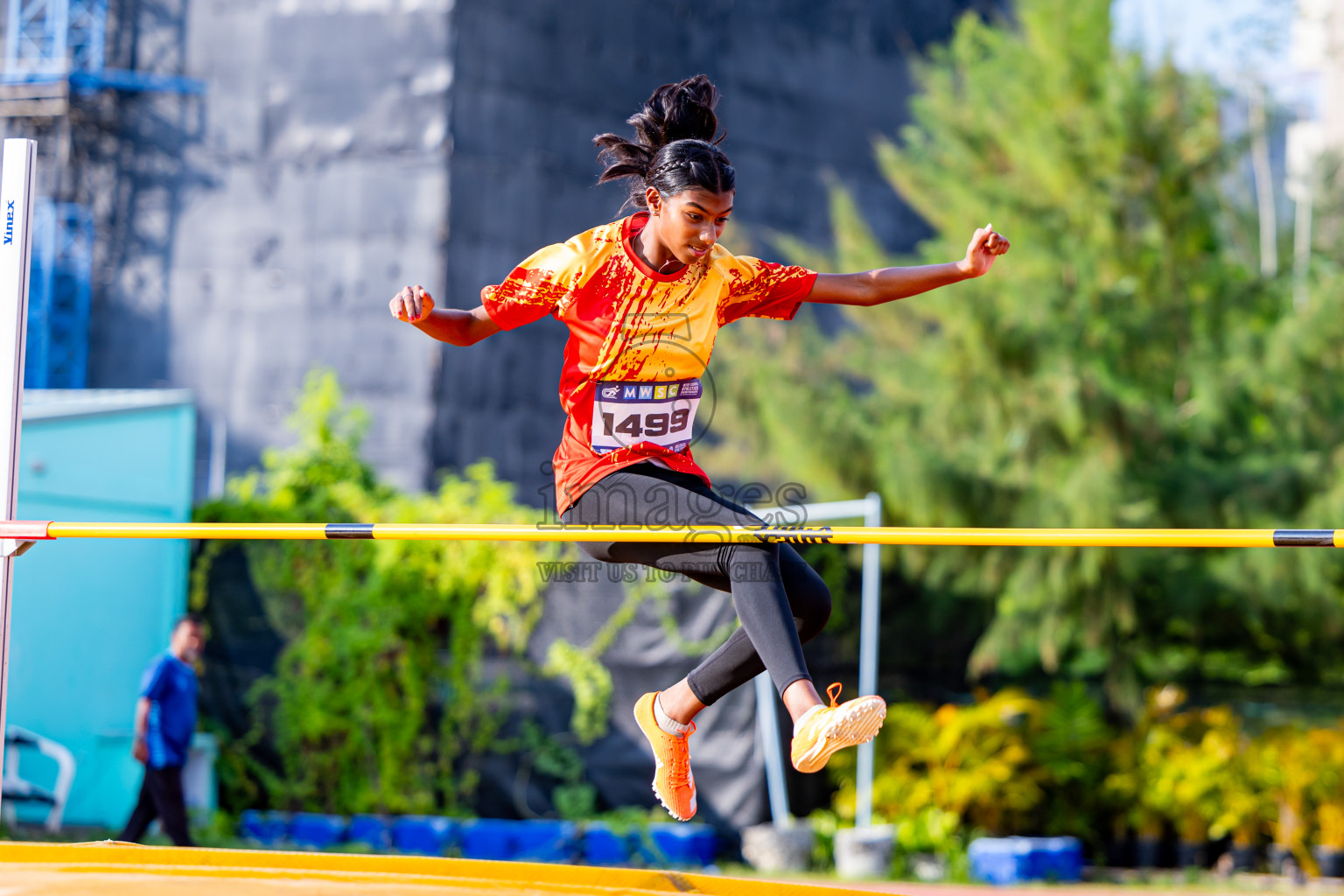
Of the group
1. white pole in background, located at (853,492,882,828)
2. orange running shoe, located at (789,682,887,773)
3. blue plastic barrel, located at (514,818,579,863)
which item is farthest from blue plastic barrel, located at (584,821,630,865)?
orange running shoe, located at (789,682,887,773)

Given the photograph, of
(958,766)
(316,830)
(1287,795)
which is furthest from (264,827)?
(1287,795)

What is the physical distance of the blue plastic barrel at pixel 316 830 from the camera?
9.84m

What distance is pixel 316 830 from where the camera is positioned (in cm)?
994

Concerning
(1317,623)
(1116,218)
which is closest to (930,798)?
(1317,623)

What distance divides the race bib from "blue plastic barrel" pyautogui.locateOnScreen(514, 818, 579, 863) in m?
6.00

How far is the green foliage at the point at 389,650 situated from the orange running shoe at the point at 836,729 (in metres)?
6.40

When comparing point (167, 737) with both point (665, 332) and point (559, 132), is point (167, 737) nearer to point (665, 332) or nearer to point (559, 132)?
point (665, 332)

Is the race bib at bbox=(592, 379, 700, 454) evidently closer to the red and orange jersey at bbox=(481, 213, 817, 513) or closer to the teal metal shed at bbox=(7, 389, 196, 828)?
the red and orange jersey at bbox=(481, 213, 817, 513)

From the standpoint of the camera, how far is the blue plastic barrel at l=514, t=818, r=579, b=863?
9.39m

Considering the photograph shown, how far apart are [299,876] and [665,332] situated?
177cm

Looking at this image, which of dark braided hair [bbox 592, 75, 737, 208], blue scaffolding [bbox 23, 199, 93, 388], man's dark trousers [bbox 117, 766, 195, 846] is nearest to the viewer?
dark braided hair [bbox 592, 75, 737, 208]

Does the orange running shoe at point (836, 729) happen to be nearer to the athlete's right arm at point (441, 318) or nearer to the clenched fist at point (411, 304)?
the athlete's right arm at point (441, 318)

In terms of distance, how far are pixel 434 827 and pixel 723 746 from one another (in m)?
2.12

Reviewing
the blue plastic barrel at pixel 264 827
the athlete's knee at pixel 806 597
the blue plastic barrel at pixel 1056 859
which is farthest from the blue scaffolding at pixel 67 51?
the athlete's knee at pixel 806 597
